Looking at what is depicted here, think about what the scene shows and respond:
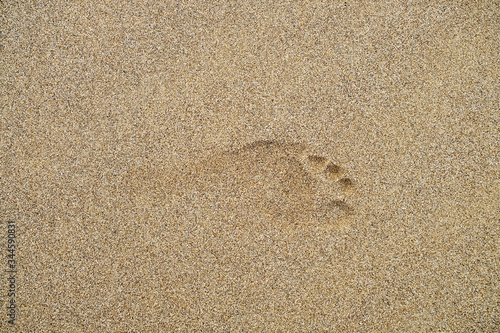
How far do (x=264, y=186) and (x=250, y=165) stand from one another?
0.34ft

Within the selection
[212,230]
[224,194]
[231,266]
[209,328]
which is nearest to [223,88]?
[224,194]

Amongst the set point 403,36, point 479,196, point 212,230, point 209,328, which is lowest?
point 209,328

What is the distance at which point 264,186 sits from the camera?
1.25 m

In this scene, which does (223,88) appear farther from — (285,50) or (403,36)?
(403,36)

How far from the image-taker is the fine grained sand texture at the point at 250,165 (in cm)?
122

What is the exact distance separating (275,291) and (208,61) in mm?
997

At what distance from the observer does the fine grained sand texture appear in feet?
4.02

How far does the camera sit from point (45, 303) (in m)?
1.23

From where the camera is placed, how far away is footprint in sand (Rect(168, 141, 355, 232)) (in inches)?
48.8

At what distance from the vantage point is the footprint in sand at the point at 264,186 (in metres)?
1.24

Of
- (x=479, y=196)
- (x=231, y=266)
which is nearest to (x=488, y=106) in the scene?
(x=479, y=196)

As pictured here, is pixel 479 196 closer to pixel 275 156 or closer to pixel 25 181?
pixel 275 156

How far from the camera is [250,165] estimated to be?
1.25 metres

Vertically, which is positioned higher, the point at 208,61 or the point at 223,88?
the point at 208,61
